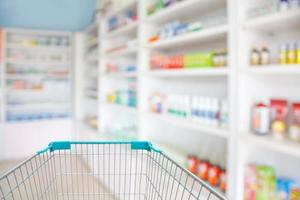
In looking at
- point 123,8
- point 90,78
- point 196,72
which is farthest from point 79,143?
point 90,78

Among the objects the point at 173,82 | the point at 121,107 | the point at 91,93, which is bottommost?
the point at 121,107

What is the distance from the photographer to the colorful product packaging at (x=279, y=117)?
1.60 meters

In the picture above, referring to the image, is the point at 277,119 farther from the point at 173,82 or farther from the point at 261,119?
the point at 173,82

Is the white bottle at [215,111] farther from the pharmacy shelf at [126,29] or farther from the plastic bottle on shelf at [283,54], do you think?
the pharmacy shelf at [126,29]

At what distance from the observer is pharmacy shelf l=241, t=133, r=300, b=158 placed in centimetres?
140

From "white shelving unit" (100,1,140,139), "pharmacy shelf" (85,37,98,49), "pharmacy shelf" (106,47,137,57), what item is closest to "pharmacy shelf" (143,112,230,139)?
"white shelving unit" (100,1,140,139)

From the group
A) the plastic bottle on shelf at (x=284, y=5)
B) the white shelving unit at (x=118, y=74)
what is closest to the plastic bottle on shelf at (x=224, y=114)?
the plastic bottle on shelf at (x=284, y=5)

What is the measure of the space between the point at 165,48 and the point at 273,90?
4.39 ft

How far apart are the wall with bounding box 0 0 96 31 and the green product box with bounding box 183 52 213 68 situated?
318cm

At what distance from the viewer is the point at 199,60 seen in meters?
2.09

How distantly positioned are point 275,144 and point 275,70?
0.39m

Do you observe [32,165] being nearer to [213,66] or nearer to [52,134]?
[213,66]

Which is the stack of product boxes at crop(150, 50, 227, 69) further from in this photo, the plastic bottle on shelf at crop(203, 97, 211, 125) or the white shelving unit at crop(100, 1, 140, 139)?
the white shelving unit at crop(100, 1, 140, 139)

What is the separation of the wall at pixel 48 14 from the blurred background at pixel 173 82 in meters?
0.02
